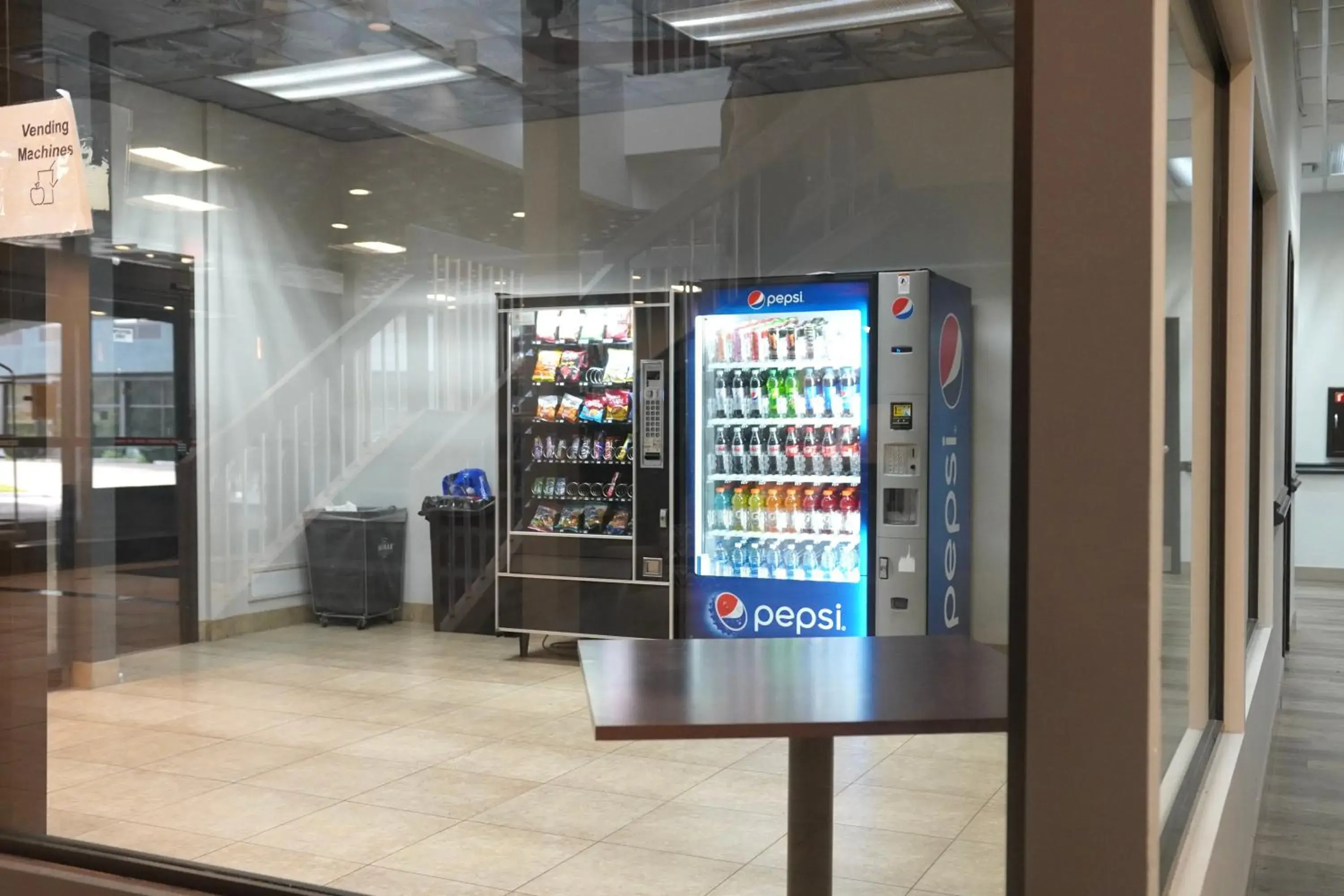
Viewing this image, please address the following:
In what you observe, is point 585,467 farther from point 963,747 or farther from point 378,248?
point 963,747

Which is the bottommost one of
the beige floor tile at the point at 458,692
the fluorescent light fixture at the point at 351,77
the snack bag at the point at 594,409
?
the beige floor tile at the point at 458,692

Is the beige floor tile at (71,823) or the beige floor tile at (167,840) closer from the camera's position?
the beige floor tile at (71,823)

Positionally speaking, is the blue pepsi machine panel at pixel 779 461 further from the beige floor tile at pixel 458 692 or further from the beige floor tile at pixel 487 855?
the beige floor tile at pixel 487 855

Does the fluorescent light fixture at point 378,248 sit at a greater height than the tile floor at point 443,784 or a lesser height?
greater

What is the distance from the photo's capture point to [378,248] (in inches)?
229

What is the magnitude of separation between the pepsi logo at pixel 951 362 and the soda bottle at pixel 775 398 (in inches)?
26.3

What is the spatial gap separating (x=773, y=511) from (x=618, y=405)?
1103 millimetres

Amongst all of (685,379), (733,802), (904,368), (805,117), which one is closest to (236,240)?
(685,379)

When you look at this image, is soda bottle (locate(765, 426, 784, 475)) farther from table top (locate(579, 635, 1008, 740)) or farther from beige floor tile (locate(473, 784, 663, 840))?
table top (locate(579, 635, 1008, 740))

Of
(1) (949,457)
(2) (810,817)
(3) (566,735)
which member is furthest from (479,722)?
(2) (810,817)

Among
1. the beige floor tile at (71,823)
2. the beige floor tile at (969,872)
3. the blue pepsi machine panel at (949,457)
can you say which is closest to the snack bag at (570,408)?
the blue pepsi machine panel at (949,457)

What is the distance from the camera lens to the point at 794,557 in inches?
191

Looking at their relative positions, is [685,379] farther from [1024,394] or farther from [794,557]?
[1024,394]

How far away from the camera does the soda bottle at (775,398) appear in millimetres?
4949
